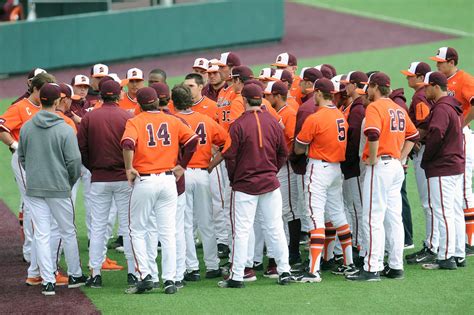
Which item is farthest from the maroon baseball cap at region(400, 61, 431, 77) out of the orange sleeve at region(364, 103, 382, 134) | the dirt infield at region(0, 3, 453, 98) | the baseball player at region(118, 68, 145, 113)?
the dirt infield at region(0, 3, 453, 98)

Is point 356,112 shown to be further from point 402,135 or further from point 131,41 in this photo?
point 131,41

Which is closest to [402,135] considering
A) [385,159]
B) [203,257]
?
[385,159]

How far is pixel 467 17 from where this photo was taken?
79.2 ft

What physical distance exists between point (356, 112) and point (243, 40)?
38.6 ft

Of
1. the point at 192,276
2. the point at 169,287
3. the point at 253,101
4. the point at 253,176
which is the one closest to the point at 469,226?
the point at 253,176

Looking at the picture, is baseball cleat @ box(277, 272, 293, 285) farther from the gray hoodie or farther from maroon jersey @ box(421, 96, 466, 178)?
the gray hoodie

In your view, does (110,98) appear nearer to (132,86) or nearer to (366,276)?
(132,86)

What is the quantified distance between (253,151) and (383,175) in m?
1.27

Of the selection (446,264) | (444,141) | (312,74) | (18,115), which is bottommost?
(446,264)

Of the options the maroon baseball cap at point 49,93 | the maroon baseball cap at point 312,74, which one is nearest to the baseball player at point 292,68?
the maroon baseball cap at point 312,74

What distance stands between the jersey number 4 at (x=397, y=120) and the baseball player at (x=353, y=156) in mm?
449

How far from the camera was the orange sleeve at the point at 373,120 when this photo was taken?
9.46 meters

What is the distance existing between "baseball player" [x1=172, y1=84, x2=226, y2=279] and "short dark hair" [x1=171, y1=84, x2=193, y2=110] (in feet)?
0.09

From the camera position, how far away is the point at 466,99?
11.1 metres
